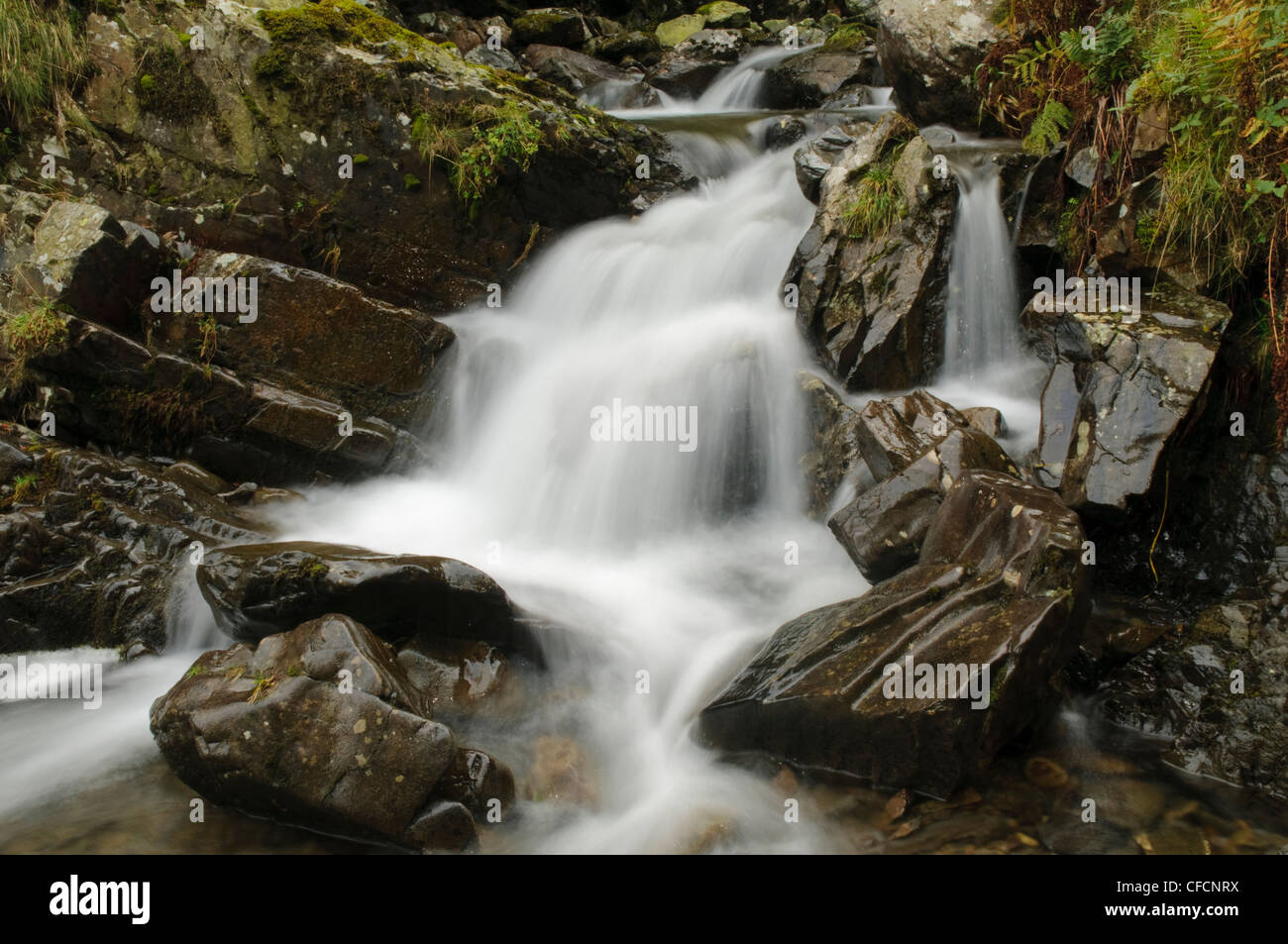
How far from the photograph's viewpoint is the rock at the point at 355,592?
4.70m

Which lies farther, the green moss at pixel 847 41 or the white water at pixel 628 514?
the green moss at pixel 847 41

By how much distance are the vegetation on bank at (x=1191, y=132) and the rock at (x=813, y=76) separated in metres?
5.77

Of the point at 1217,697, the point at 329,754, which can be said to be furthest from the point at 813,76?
the point at 329,754

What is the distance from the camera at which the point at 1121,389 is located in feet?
16.4

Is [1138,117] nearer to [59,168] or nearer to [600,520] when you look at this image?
[600,520]

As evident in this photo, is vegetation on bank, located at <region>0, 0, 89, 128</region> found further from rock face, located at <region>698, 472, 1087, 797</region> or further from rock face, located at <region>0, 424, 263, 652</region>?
rock face, located at <region>698, 472, 1087, 797</region>

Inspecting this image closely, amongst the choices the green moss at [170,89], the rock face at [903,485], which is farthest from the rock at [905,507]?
the green moss at [170,89]

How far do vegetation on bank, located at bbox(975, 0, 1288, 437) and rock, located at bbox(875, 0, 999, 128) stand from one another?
1.46m

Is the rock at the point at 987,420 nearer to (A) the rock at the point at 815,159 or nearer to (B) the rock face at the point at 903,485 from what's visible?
(B) the rock face at the point at 903,485

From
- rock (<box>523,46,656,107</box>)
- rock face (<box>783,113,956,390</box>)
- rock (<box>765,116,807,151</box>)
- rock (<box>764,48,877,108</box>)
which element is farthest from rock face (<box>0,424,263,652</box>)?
rock (<box>764,48,877,108</box>)

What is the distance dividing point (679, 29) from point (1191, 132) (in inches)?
547

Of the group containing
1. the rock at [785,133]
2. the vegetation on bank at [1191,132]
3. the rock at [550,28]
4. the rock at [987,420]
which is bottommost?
the rock at [987,420]

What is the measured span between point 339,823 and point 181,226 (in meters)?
6.26

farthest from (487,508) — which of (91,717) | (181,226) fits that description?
(181,226)
